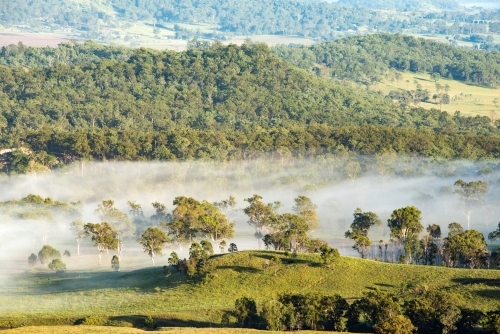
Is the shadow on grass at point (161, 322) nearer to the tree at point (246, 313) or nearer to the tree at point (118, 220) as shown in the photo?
the tree at point (246, 313)

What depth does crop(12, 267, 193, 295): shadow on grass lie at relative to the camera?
7969 cm

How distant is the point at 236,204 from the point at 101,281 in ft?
132

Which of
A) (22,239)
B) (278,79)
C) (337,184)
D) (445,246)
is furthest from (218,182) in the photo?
(278,79)

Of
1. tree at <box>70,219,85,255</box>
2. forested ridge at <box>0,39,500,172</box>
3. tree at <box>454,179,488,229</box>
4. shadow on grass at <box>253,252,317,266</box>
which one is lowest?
shadow on grass at <box>253,252,317,266</box>

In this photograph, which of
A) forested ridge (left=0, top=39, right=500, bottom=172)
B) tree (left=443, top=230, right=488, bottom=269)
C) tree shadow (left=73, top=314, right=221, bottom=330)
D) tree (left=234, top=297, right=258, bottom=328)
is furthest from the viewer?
forested ridge (left=0, top=39, right=500, bottom=172)

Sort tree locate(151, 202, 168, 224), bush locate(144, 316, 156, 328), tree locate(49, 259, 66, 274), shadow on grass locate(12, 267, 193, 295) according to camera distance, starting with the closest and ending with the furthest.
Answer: bush locate(144, 316, 156, 328) < shadow on grass locate(12, 267, 193, 295) < tree locate(49, 259, 66, 274) < tree locate(151, 202, 168, 224)

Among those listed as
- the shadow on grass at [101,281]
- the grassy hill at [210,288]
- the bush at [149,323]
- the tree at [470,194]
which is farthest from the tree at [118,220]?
the tree at [470,194]

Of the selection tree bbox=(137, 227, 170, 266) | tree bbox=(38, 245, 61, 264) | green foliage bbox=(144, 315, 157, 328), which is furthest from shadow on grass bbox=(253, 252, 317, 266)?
tree bbox=(38, 245, 61, 264)

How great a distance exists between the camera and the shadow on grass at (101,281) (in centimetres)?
7969

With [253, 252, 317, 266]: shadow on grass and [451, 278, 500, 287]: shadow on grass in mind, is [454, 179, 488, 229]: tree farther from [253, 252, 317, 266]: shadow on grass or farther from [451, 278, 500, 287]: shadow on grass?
[451, 278, 500, 287]: shadow on grass

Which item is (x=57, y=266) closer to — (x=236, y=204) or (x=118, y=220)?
(x=118, y=220)

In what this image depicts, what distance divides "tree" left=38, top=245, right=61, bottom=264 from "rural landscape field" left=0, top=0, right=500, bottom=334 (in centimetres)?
21

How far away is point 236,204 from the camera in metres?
121

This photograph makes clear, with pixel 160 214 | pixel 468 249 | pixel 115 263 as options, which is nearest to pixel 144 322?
pixel 115 263
